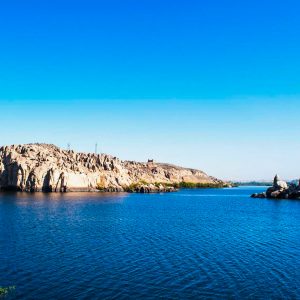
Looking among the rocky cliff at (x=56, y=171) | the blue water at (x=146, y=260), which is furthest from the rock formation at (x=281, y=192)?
the blue water at (x=146, y=260)

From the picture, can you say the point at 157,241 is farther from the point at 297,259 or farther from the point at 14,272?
the point at 14,272

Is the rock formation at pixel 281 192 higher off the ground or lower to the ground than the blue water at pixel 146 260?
higher

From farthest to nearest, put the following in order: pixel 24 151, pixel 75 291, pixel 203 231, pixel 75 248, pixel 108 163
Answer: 1. pixel 108 163
2. pixel 24 151
3. pixel 203 231
4. pixel 75 248
5. pixel 75 291

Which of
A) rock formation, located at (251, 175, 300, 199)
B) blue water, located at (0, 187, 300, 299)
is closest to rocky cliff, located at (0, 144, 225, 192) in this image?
rock formation, located at (251, 175, 300, 199)

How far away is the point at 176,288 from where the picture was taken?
3091 cm

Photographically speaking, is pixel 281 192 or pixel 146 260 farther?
pixel 281 192

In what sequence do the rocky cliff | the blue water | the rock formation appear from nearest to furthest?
1. the blue water
2. the rock formation
3. the rocky cliff

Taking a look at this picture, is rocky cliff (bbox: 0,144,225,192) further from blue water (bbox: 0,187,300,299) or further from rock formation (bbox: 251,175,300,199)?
blue water (bbox: 0,187,300,299)

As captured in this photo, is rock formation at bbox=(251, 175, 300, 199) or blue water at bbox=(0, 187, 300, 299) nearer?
blue water at bbox=(0, 187, 300, 299)

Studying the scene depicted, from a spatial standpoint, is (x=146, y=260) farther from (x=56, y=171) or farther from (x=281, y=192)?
(x=281, y=192)

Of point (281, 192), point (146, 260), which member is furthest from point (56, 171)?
point (146, 260)

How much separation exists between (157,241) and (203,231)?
1286 cm

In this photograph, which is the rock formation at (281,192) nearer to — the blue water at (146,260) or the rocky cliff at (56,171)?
the rocky cliff at (56,171)

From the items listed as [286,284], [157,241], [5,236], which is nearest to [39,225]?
[5,236]
